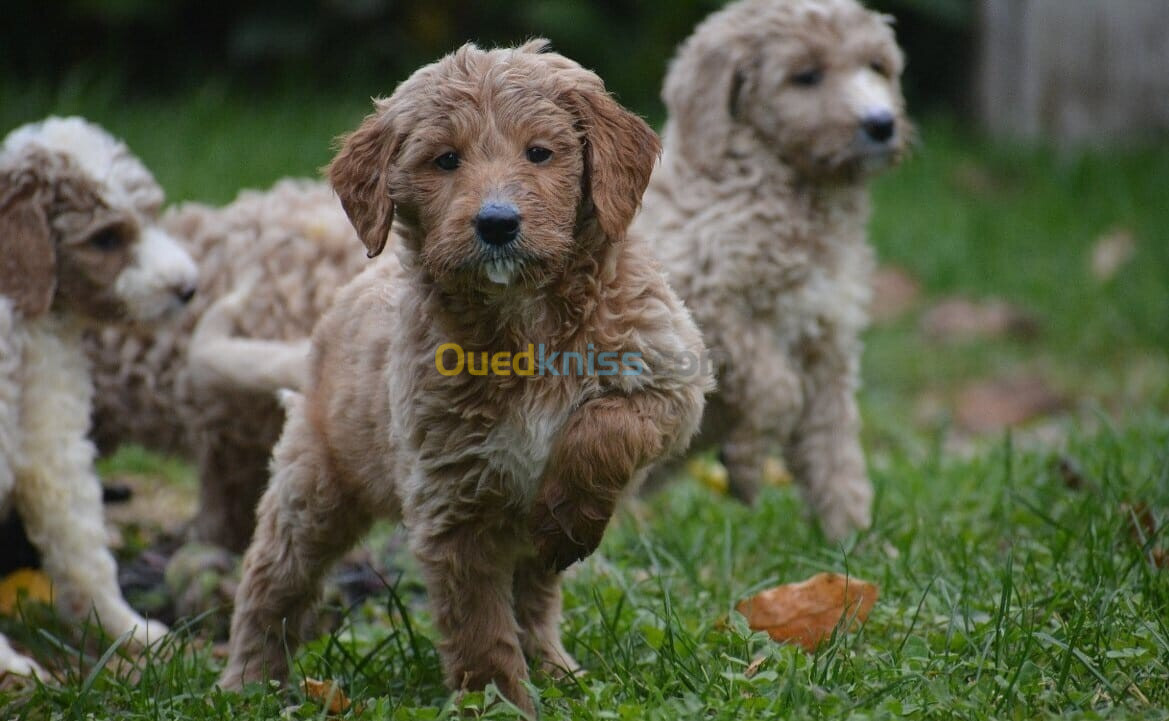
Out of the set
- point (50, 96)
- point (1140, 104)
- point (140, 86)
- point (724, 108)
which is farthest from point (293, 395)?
point (1140, 104)

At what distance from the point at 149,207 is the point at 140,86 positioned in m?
7.44

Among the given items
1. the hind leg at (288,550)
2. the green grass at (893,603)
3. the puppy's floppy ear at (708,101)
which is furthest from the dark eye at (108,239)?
the puppy's floppy ear at (708,101)

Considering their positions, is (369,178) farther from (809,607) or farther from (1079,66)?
(1079,66)

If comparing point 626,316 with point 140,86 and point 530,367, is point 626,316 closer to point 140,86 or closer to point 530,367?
point 530,367

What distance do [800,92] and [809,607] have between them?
2.22m

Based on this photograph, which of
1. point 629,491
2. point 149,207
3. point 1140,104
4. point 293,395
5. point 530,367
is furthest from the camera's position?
point 1140,104

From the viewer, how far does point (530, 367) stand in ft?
11.6

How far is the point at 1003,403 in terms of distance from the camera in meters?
8.02

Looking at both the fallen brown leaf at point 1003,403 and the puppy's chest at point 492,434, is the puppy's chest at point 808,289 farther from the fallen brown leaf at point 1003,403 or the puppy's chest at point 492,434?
the fallen brown leaf at point 1003,403

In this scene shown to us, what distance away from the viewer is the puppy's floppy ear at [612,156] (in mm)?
3531

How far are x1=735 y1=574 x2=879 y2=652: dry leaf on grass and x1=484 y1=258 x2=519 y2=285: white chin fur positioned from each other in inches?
50.5

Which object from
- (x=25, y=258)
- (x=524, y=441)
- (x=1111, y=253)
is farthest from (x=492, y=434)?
(x=1111, y=253)

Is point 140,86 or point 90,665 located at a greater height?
point 140,86

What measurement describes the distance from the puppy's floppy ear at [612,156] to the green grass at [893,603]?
107 cm
